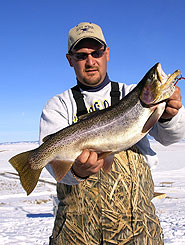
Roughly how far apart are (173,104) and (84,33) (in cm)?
142

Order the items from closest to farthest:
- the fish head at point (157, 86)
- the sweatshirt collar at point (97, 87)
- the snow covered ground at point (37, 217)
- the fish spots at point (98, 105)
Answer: the fish head at point (157, 86)
the fish spots at point (98, 105)
the sweatshirt collar at point (97, 87)
the snow covered ground at point (37, 217)

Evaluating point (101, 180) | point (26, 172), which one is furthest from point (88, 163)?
point (26, 172)

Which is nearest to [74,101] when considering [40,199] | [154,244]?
[154,244]

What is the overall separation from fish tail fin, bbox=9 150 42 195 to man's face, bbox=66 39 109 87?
3.87 ft

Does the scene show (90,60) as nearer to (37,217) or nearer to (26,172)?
(26,172)

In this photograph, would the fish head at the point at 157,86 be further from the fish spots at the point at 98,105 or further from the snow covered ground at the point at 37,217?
the snow covered ground at the point at 37,217

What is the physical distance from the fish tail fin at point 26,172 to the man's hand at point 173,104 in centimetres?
139

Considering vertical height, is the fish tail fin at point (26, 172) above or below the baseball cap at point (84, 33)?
below

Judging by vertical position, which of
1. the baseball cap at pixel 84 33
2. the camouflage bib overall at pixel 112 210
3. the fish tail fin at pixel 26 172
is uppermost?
the baseball cap at pixel 84 33

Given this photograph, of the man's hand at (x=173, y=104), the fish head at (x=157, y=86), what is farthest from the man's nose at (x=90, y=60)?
the man's hand at (x=173, y=104)

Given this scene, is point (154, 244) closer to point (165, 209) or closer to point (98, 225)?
point (98, 225)

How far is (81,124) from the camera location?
278cm

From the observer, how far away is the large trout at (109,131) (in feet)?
8.59

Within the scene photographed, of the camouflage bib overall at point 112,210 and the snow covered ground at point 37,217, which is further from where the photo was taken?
the snow covered ground at point 37,217
